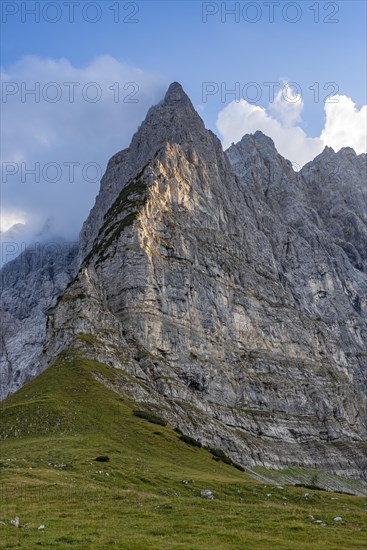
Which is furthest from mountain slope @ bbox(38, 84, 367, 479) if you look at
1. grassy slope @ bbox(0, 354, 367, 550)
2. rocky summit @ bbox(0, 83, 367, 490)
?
grassy slope @ bbox(0, 354, 367, 550)

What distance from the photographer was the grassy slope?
2745 centimetres

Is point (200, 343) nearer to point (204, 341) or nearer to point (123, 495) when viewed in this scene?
point (204, 341)

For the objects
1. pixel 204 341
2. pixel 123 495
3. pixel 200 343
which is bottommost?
pixel 123 495

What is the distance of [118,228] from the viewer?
7008 inches

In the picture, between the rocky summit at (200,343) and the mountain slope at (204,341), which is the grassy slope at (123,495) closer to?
the rocky summit at (200,343)

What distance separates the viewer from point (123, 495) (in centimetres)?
4066

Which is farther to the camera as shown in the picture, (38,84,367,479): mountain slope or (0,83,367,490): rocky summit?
(38,84,367,479): mountain slope

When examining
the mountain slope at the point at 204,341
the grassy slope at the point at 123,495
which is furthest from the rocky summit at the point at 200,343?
the grassy slope at the point at 123,495

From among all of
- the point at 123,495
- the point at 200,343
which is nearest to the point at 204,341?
the point at 200,343

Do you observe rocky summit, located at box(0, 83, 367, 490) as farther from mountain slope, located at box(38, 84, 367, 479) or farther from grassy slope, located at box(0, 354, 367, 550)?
grassy slope, located at box(0, 354, 367, 550)

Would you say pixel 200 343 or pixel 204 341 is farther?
pixel 204 341

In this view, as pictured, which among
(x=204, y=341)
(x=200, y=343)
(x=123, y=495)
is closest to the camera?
(x=123, y=495)

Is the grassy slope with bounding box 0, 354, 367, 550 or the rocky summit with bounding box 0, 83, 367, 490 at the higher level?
the rocky summit with bounding box 0, 83, 367, 490

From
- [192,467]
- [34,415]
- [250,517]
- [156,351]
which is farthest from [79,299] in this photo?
[250,517]
